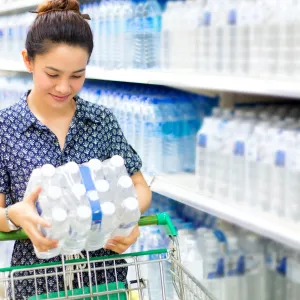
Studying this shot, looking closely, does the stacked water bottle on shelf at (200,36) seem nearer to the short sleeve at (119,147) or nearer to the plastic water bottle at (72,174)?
the short sleeve at (119,147)

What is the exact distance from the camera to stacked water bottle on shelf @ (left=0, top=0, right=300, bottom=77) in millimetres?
2189

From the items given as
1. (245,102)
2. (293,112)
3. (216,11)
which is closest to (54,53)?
(216,11)

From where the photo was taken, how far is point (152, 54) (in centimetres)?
312

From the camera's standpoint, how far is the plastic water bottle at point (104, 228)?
4.77 ft

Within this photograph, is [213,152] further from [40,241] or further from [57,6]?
[40,241]

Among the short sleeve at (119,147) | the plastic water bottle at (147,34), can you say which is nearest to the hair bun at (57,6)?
the short sleeve at (119,147)

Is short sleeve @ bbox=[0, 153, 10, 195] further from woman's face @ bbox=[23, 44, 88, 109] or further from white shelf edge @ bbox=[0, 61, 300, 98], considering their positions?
white shelf edge @ bbox=[0, 61, 300, 98]

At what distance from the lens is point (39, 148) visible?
1.98 m

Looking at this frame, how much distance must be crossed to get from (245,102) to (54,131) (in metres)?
1.19

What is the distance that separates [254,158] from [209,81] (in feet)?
1.26

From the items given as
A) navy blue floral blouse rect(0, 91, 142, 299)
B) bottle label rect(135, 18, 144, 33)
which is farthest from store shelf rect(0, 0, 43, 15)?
navy blue floral blouse rect(0, 91, 142, 299)

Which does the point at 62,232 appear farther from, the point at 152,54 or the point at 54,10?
the point at 152,54

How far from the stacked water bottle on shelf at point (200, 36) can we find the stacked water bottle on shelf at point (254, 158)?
20 cm

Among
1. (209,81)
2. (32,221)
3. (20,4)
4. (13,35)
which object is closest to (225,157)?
(209,81)
